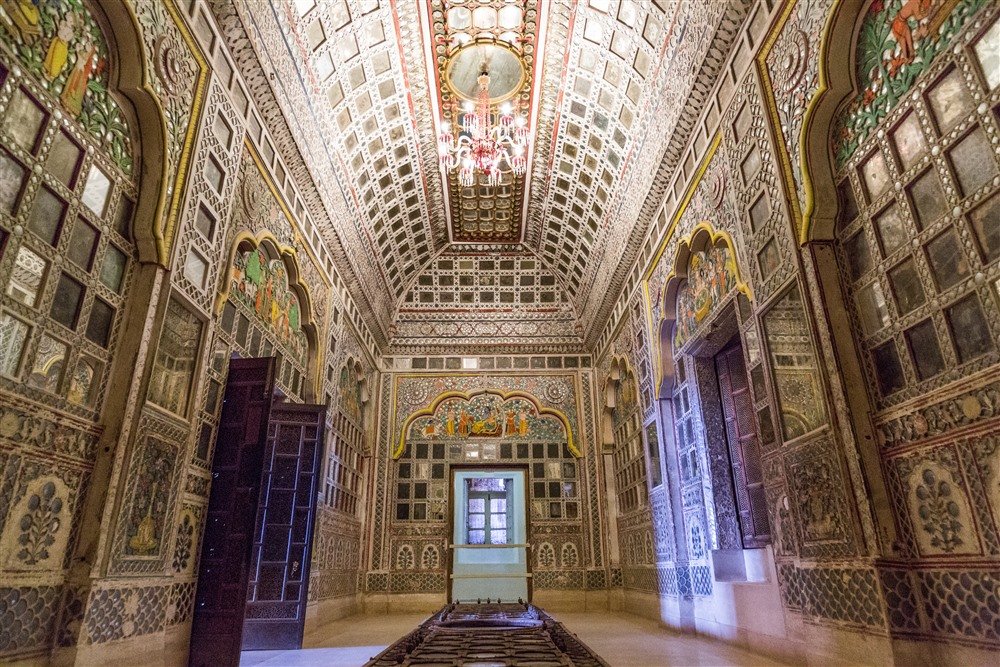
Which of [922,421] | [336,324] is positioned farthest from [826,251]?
[336,324]

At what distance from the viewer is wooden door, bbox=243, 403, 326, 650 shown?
6805 mm

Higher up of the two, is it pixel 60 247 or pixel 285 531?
pixel 60 247

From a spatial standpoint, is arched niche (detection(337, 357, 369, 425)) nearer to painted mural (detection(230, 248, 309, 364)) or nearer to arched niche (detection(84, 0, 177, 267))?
painted mural (detection(230, 248, 309, 364))

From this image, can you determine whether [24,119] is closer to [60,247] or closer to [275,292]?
[60,247]

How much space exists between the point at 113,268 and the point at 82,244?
354mm

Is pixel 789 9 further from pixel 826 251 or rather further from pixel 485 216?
pixel 485 216

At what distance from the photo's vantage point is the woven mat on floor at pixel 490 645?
4.04m

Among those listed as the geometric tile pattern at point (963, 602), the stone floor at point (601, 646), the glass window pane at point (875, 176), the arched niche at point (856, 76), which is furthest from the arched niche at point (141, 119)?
the geometric tile pattern at point (963, 602)

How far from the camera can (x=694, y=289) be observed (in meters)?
7.80

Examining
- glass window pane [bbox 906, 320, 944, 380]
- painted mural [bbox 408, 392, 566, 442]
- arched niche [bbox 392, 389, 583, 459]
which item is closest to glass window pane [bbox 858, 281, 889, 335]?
glass window pane [bbox 906, 320, 944, 380]

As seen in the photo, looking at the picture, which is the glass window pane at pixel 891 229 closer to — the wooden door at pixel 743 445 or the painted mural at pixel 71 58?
the wooden door at pixel 743 445

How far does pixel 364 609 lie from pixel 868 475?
9.98m

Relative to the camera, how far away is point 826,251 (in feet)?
15.6

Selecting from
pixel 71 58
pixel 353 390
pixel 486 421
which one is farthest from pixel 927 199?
pixel 486 421
